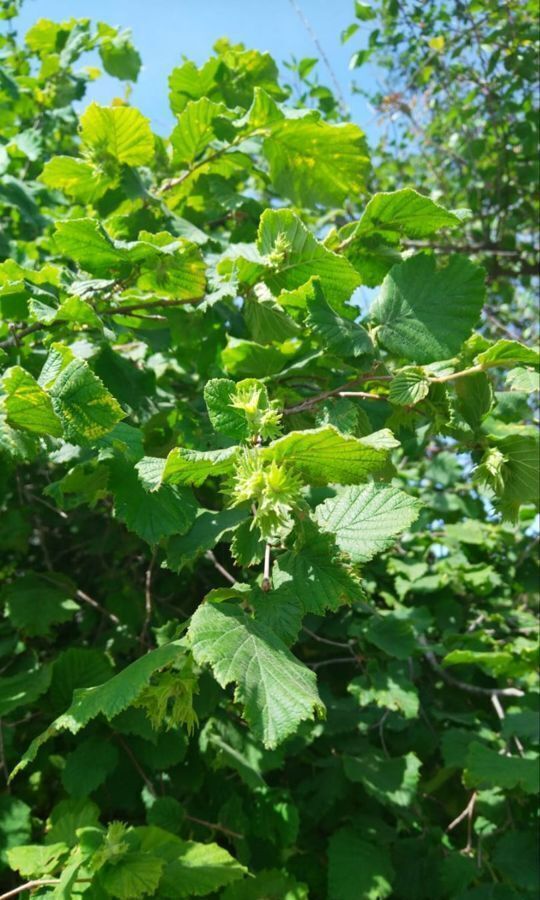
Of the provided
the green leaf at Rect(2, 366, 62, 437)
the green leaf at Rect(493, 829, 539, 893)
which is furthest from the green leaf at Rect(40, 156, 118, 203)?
the green leaf at Rect(493, 829, 539, 893)

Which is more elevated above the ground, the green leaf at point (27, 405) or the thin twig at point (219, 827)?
the green leaf at point (27, 405)

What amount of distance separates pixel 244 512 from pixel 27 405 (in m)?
0.36

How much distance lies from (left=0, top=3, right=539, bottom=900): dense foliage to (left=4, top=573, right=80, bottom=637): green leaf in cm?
1

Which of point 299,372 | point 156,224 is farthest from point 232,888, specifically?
point 156,224

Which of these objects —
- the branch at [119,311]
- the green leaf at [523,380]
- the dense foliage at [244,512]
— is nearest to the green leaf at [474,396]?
the dense foliage at [244,512]

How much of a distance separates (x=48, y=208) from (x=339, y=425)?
200 cm

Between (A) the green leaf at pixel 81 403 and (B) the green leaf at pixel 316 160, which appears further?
(B) the green leaf at pixel 316 160

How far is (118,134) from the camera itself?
1714 mm

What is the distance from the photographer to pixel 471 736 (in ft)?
7.38

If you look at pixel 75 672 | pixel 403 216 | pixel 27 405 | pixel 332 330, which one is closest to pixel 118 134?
pixel 403 216

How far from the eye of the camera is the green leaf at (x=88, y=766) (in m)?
1.74

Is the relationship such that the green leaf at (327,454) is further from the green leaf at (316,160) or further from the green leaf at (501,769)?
the green leaf at (501,769)

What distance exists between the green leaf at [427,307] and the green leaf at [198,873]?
1.07 meters

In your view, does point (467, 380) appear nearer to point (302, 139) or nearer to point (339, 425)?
point (339, 425)
